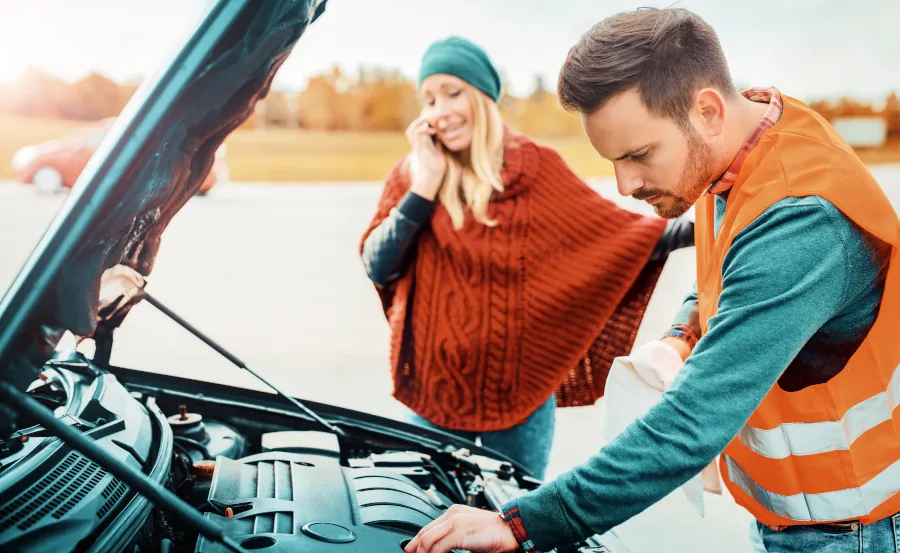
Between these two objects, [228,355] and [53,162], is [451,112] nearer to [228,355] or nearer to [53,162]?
[228,355]

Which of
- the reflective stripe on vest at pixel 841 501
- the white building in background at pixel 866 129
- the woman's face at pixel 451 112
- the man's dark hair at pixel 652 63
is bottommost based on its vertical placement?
the reflective stripe on vest at pixel 841 501

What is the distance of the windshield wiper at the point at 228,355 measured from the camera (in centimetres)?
149

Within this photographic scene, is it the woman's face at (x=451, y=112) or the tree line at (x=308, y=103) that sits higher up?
the tree line at (x=308, y=103)

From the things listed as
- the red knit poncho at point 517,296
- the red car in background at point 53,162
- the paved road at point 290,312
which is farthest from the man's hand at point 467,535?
the red car in background at point 53,162

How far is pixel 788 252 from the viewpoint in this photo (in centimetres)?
95

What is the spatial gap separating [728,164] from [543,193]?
116 centimetres

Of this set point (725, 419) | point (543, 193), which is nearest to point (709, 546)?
point (543, 193)

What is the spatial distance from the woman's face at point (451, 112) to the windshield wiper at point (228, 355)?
969mm

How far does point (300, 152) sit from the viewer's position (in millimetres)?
12812

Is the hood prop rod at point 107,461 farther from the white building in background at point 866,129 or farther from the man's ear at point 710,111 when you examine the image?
the white building in background at point 866,129

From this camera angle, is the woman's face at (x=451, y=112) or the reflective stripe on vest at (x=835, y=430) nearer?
the reflective stripe on vest at (x=835, y=430)

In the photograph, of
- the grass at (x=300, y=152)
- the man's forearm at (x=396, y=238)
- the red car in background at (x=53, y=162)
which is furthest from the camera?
the grass at (x=300, y=152)

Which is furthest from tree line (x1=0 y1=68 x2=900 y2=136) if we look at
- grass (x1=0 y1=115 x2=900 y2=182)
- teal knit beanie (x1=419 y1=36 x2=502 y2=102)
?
teal knit beanie (x1=419 y1=36 x2=502 y2=102)

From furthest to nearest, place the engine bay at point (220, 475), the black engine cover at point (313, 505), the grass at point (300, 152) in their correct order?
1. the grass at point (300, 152)
2. the black engine cover at point (313, 505)
3. the engine bay at point (220, 475)
